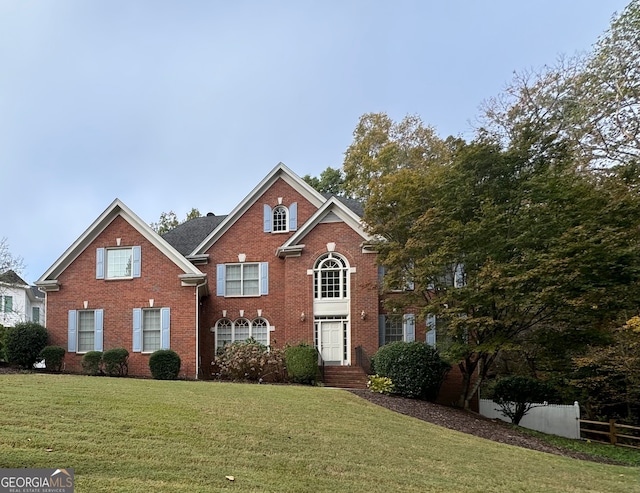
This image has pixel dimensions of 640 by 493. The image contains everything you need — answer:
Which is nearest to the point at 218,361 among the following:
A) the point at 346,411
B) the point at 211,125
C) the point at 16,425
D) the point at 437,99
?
the point at 346,411

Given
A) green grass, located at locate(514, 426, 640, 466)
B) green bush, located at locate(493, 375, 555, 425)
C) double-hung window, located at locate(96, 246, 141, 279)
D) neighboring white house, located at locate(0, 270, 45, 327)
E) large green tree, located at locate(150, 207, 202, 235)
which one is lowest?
green grass, located at locate(514, 426, 640, 466)

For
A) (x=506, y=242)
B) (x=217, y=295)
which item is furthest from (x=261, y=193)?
(x=506, y=242)

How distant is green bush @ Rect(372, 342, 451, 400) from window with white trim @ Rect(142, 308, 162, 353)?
8.69 metres

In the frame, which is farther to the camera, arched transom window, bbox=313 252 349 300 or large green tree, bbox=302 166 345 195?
large green tree, bbox=302 166 345 195

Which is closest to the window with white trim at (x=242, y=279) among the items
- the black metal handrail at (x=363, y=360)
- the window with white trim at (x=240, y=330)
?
the window with white trim at (x=240, y=330)

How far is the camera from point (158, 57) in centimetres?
1645

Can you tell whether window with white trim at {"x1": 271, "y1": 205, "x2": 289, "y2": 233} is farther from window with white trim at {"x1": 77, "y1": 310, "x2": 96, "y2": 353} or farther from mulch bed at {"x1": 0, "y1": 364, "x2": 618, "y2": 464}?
mulch bed at {"x1": 0, "y1": 364, "x2": 618, "y2": 464}

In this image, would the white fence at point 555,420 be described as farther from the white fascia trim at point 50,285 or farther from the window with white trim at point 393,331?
the white fascia trim at point 50,285

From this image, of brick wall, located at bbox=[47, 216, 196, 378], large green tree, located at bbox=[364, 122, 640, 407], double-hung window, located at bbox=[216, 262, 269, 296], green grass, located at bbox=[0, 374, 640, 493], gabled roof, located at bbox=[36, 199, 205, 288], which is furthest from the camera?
double-hung window, located at bbox=[216, 262, 269, 296]

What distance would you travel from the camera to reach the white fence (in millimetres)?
16984

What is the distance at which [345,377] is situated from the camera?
718 inches

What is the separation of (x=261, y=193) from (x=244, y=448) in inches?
611

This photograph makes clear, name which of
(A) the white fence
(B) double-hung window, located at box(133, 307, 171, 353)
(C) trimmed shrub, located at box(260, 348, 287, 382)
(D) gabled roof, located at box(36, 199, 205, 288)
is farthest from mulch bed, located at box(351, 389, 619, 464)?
(D) gabled roof, located at box(36, 199, 205, 288)

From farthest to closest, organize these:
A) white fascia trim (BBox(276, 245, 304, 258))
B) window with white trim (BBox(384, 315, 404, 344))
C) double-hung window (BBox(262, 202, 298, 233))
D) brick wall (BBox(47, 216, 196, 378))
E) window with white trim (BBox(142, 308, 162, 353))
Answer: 1. double-hung window (BBox(262, 202, 298, 233))
2. white fascia trim (BBox(276, 245, 304, 258))
3. window with white trim (BBox(384, 315, 404, 344))
4. window with white trim (BBox(142, 308, 162, 353))
5. brick wall (BBox(47, 216, 196, 378))
